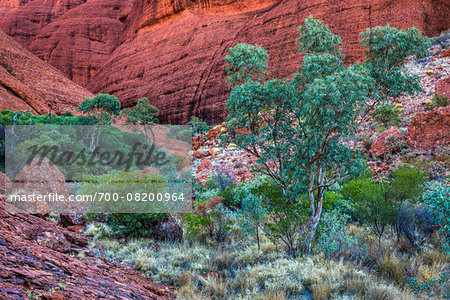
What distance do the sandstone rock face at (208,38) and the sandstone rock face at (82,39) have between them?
6.06 m

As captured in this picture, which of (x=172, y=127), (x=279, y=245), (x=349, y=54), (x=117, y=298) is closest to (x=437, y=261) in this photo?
(x=279, y=245)

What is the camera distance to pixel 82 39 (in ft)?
218

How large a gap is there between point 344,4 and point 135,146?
25761 mm

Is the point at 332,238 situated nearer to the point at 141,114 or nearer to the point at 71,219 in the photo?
the point at 71,219

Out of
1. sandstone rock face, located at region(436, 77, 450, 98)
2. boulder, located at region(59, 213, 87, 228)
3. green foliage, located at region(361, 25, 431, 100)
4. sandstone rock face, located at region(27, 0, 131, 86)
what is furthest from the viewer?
sandstone rock face, located at region(27, 0, 131, 86)

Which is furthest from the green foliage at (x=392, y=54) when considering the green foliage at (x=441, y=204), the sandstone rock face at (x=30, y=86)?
the sandstone rock face at (x=30, y=86)

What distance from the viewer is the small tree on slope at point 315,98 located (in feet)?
17.3

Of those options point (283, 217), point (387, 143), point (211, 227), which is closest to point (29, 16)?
point (387, 143)

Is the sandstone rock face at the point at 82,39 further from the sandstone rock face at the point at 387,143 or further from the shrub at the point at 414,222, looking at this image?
the shrub at the point at 414,222

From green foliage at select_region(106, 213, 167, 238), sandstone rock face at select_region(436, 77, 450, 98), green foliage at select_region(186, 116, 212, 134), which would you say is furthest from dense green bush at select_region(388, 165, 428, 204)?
green foliage at select_region(186, 116, 212, 134)

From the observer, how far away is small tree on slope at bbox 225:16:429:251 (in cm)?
529

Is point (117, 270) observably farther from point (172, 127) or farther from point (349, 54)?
point (172, 127)

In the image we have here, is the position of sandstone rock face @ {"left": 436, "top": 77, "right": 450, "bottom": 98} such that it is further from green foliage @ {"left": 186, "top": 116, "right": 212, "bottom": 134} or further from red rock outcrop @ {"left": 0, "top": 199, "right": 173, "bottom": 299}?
green foliage @ {"left": 186, "top": 116, "right": 212, "bottom": 134}

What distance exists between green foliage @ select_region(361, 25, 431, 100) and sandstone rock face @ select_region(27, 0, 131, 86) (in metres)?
65.4
